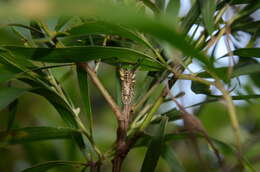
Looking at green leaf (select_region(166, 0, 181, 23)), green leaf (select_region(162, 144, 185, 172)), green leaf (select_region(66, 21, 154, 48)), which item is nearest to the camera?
green leaf (select_region(66, 21, 154, 48))

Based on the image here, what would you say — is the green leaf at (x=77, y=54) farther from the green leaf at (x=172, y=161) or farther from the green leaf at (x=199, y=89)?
the green leaf at (x=172, y=161)

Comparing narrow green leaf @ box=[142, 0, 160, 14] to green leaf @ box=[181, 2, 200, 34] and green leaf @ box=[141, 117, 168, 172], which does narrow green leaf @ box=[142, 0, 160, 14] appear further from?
green leaf @ box=[141, 117, 168, 172]

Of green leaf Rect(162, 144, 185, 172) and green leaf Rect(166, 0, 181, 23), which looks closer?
green leaf Rect(166, 0, 181, 23)

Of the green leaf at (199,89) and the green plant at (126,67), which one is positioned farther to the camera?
the green leaf at (199,89)

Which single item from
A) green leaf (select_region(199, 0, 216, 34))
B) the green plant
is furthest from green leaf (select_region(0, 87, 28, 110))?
green leaf (select_region(199, 0, 216, 34))

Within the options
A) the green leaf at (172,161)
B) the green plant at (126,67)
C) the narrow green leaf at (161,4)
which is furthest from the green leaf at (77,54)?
the green leaf at (172,161)

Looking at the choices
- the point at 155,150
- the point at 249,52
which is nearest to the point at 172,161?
the point at 155,150
